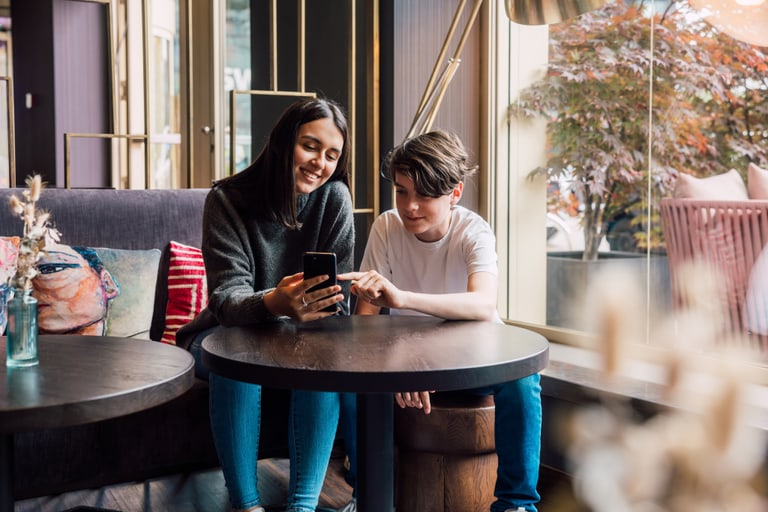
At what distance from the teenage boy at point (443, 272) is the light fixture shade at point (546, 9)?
0.38 metres

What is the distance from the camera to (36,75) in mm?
4965

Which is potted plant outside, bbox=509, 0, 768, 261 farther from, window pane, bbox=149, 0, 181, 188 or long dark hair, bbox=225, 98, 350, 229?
window pane, bbox=149, 0, 181, 188

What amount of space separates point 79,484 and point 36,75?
12.2 feet

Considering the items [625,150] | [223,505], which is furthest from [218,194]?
[625,150]

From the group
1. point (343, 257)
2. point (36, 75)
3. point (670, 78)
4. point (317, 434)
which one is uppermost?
point (36, 75)

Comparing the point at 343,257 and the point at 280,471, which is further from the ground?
the point at 343,257

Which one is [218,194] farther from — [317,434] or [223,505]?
[223,505]

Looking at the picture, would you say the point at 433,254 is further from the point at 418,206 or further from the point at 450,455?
the point at 450,455

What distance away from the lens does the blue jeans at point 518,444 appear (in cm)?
172

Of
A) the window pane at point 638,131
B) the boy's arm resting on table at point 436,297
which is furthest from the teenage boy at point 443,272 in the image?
the window pane at point 638,131

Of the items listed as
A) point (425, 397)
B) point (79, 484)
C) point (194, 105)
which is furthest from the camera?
point (194, 105)

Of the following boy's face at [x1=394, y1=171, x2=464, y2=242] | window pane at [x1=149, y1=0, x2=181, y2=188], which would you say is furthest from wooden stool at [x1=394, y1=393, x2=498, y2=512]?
window pane at [x1=149, y1=0, x2=181, y2=188]

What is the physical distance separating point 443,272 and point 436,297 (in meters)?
0.30

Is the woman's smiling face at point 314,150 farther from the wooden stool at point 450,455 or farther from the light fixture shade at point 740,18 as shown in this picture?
the light fixture shade at point 740,18
